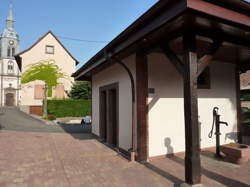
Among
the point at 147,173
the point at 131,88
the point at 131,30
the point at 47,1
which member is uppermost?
the point at 47,1

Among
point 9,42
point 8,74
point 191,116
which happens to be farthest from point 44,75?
point 9,42

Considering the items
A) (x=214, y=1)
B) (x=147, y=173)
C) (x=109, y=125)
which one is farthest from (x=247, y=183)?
(x=109, y=125)

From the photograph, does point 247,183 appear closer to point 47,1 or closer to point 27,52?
point 47,1

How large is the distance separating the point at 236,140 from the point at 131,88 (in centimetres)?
390

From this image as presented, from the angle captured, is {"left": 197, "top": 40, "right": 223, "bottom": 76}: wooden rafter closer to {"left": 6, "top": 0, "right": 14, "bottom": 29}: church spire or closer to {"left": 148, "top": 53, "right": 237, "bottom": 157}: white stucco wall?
{"left": 148, "top": 53, "right": 237, "bottom": 157}: white stucco wall

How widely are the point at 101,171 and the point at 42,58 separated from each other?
1966 cm

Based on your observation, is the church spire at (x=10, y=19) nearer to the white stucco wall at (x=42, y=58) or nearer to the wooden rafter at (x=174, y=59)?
the white stucco wall at (x=42, y=58)

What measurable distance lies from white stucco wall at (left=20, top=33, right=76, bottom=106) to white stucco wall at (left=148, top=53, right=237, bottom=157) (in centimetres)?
1817

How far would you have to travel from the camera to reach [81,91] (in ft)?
66.9

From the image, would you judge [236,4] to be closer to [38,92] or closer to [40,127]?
[40,127]

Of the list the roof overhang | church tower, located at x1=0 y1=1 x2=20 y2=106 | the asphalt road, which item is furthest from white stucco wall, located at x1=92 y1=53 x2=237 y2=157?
church tower, located at x1=0 y1=1 x2=20 y2=106

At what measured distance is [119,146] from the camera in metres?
5.38

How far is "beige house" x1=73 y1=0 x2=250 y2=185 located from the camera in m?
2.59

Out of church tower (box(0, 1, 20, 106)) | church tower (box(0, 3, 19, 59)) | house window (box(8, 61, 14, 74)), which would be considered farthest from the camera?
church tower (box(0, 3, 19, 59))
